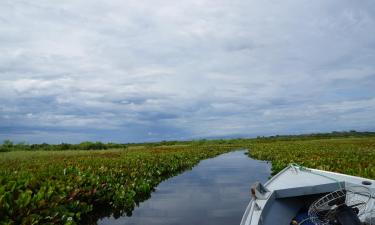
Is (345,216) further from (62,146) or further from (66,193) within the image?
(62,146)

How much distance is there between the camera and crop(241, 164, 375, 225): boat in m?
4.77

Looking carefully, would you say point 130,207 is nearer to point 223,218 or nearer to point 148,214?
point 148,214

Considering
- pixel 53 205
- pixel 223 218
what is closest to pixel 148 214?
pixel 223 218

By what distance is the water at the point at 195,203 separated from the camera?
9.66 m

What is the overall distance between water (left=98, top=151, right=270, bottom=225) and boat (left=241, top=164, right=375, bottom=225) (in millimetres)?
2709

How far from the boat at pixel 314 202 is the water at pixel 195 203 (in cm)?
271

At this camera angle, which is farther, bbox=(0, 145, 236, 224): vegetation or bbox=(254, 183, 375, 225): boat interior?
bbox=(0, 145, 236, 224): vegetation

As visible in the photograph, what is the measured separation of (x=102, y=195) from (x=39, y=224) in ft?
12.7

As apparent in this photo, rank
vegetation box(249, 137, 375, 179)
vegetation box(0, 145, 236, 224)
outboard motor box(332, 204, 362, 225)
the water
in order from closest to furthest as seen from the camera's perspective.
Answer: outboard motor box(332, 204, 362, 225)
vegetation box(0, 145, 236, 224)
the water
vegetation box(249, 137, 375, 179)

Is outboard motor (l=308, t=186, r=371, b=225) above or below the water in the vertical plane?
above

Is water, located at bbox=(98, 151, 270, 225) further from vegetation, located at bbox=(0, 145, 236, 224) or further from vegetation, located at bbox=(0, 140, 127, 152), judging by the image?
vegetation, located at bbox=(0, 140, 127, 152)

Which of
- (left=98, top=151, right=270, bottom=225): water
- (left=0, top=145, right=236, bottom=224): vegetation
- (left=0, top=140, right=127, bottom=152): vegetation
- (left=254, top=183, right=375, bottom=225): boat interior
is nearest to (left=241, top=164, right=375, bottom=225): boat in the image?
(left=254, top=183, right=375, bottom=225): boat interior

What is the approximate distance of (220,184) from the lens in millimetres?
16281

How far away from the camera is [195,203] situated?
11977mm
